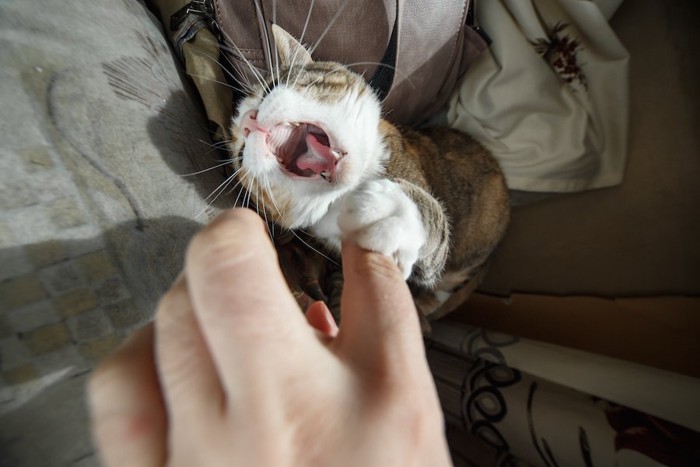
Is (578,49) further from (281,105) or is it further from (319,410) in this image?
(319,410)

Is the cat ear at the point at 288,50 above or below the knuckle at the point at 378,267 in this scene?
above

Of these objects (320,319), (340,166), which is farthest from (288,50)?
(320,319)

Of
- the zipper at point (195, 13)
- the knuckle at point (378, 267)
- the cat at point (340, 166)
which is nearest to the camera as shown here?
the knuckle at point (378, 267)

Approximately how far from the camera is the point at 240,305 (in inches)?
11.1

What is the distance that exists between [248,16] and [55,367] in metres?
0.68

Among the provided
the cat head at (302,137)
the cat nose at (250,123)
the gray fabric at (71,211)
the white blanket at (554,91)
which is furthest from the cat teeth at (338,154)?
the white blanket at (554,91)

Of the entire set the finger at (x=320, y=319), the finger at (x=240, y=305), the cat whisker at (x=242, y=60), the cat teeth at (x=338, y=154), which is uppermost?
the cat whisker at (x=242, y=60)

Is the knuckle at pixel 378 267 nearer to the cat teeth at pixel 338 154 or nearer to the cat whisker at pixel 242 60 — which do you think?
the cat teeth at pixel 338 154

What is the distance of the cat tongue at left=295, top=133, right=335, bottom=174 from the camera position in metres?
0.75

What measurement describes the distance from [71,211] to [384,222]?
0.42 metres

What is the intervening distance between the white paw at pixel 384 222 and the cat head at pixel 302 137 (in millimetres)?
172

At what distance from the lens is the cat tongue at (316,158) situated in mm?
753

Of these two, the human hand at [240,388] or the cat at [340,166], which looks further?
the cat at [340,166]

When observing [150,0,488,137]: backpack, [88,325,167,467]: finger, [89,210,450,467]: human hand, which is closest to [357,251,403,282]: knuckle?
[89,210,450,467]: human hand
